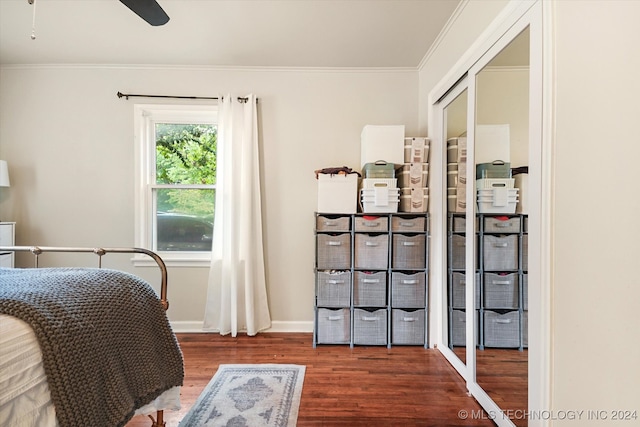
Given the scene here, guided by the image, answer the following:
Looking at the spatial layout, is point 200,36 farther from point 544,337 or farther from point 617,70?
point 544,337

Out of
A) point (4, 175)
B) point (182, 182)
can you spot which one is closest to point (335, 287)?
point (182, 182)

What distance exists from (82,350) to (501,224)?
1913mm

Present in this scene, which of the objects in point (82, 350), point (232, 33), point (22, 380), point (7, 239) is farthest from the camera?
point (7, 239)

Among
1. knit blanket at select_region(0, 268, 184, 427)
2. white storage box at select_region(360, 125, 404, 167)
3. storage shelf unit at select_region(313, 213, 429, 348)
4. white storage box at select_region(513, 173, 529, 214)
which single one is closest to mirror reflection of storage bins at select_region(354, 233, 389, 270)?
storage shelf unit at select_region(313, 213, 429, 348)

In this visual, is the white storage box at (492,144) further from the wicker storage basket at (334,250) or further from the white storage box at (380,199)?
the wicker storage basket at (334,250)

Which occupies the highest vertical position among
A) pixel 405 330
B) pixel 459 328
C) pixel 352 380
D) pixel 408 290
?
pixel 408 290

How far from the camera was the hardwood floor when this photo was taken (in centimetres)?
172

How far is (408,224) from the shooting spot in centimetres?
259

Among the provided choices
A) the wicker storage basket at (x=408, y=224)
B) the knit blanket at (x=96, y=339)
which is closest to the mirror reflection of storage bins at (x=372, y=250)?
the wicker storage basket at (x=408, y=224)

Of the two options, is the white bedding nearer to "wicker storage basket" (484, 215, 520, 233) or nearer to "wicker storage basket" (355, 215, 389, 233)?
"wicker storage basket" (484, 215, 520, 233)

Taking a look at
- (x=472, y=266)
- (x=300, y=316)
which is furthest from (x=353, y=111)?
(x=300, y=316)

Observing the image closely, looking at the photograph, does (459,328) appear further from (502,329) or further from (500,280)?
(500,280)

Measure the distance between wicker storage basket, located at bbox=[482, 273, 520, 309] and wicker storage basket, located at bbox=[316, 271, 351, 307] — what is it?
1.08 metres

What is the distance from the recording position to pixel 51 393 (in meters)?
0.94
